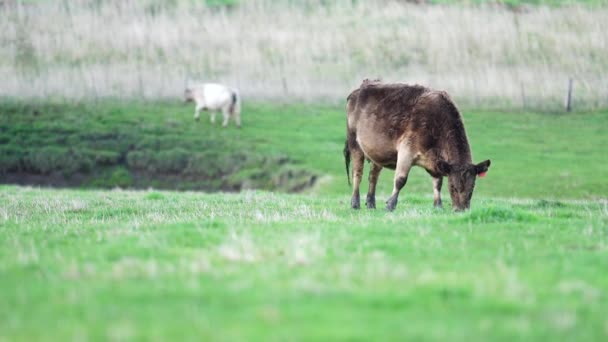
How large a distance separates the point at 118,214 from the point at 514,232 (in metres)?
7.19

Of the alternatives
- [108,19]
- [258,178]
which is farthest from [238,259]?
[108,19]

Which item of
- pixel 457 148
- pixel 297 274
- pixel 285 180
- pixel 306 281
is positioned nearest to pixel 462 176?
pixel 457 148

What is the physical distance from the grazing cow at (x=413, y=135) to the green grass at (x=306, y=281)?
95.5 inches

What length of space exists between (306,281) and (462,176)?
284 inches

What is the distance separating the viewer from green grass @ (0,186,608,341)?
5488 mm

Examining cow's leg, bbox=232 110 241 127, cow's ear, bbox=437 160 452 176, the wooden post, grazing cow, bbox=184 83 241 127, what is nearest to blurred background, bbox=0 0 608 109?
the wooden post

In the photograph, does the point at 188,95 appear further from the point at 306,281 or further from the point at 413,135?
the point at 306,281

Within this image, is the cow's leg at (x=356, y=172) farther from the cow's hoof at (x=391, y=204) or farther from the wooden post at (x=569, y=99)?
the wooden post at (x=569, y=99)

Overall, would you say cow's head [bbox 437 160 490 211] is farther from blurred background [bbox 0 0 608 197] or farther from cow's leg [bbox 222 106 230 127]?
cow's leg [bbox 222 106 230 127]

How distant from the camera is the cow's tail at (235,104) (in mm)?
37791

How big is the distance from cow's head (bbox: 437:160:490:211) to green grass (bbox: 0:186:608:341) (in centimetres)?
227

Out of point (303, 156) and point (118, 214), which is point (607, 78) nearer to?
point (303, 156)

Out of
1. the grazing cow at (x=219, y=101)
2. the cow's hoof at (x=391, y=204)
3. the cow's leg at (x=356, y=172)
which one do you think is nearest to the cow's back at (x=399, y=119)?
the cow's leg at (x=356, y=172)

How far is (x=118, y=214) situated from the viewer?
14320mm
